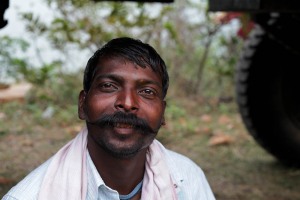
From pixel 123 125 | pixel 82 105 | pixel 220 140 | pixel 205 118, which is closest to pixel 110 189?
pixel 123 125

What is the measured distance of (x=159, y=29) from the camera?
21.1 feet

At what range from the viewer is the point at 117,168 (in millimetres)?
1800

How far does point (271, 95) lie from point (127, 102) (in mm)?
2856

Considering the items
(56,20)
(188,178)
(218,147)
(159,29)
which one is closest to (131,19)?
(159,29)

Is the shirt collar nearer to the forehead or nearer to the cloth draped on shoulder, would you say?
the cloth draped on shoulder

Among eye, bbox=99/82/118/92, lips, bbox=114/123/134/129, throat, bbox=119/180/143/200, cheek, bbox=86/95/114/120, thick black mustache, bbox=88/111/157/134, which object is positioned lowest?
throat, bbox=119/180/143/200

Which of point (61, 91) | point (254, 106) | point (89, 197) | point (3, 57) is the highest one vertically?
point (3, 57)

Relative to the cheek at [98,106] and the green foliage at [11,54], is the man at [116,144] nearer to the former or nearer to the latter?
the cheek at [98,106]

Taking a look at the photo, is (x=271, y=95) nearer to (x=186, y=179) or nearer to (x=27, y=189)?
(x=186, y=179)

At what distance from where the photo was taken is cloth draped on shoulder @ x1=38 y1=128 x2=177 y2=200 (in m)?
1.67

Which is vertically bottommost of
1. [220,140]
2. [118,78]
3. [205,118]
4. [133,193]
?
[133,193]

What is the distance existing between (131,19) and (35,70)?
1206mm

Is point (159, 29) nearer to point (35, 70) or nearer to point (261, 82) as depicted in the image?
point (35, 70)

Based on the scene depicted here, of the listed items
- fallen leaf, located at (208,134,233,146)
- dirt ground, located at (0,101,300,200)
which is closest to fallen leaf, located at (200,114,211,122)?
dirt ground, located at (0,101,300,200)
